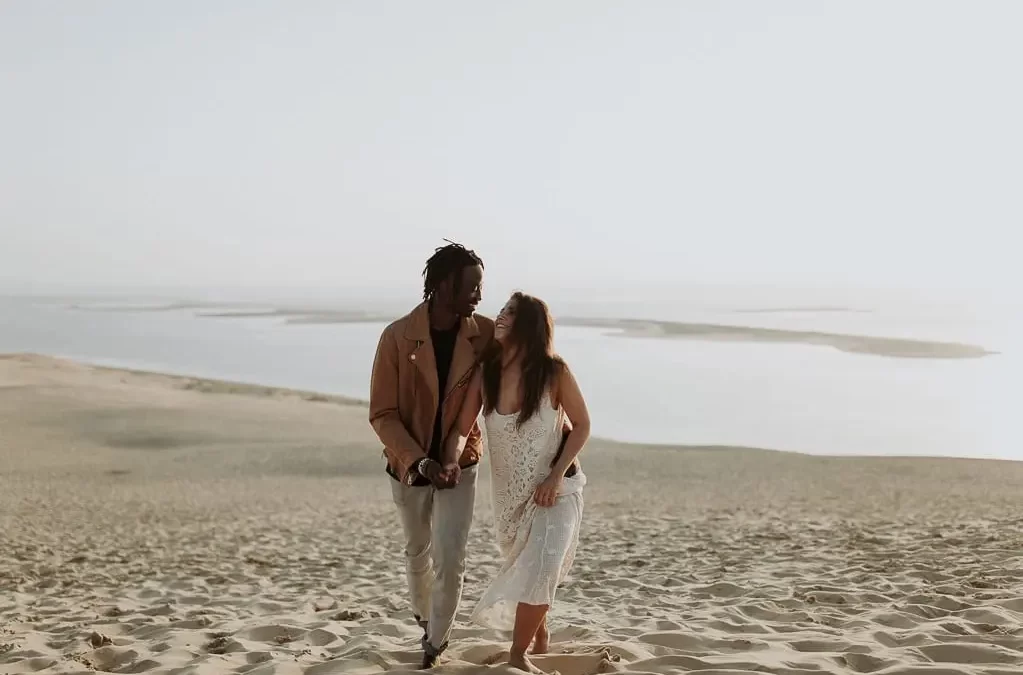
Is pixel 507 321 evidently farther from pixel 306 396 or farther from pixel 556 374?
pixel 306 396

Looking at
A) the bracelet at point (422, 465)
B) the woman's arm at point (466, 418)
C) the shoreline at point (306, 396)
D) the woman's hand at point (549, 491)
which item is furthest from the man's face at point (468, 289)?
the shoreline at point (306, 396)

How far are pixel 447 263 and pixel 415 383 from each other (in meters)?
0.62

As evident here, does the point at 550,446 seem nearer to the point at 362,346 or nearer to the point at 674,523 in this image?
the point at 674,523

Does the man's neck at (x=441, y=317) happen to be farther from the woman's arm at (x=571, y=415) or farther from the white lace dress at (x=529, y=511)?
the woman's arm at (x=571, y=415)

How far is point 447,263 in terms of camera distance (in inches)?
189

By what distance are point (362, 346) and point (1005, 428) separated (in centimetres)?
3288

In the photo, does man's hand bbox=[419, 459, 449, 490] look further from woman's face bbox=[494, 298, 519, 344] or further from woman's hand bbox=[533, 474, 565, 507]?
woman's face bbox=[494, 298, 519, 344]

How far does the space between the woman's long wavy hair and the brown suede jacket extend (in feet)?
0.82

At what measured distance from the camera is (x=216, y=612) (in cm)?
692

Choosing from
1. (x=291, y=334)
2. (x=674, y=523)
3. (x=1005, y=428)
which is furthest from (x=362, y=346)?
(x=674, y=523)

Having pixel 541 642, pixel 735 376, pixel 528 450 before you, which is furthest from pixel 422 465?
pixel 735 376

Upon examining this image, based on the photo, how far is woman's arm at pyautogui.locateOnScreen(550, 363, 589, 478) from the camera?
15.7ft

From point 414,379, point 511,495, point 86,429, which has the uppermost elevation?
point 414,379

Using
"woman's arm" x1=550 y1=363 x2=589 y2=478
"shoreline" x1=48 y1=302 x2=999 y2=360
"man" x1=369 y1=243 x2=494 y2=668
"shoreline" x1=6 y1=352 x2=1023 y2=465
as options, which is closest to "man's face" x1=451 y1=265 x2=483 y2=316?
"man" x1=369 y1=243 x2=494 y2=668
